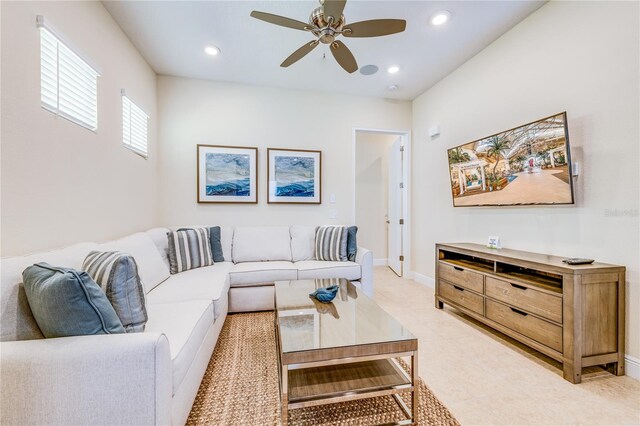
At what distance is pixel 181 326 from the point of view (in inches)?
58.1

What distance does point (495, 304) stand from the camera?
2291 millimetres

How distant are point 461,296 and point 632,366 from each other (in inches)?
44.3

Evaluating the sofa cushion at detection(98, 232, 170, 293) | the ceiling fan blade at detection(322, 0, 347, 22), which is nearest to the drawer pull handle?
the ceiling fan blade at detection(322, 0, 347, 22)

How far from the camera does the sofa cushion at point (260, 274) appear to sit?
9.07 ft

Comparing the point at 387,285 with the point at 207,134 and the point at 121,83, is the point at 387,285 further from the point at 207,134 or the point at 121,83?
→ the point at 121,83

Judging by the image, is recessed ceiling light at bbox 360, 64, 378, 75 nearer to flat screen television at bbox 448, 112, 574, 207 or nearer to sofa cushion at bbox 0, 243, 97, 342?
flat screen television at bbox 448, 112, 574, 207

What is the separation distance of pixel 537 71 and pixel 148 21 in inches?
139

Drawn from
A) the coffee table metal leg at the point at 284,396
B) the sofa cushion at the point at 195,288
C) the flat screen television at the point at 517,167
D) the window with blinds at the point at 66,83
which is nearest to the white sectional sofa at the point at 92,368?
the sofa cushion at the point at 195,288

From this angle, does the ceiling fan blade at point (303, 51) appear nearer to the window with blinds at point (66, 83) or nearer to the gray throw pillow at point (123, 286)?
the window with blinds at point (66, 83)

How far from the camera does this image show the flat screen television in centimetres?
202

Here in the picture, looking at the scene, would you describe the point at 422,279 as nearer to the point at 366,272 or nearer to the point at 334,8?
the point at 366,272

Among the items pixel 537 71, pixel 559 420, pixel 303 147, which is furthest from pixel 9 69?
pixel 537 71

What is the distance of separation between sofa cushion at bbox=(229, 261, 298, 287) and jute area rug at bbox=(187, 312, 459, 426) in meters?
0.80

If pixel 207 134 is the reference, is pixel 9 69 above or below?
below
